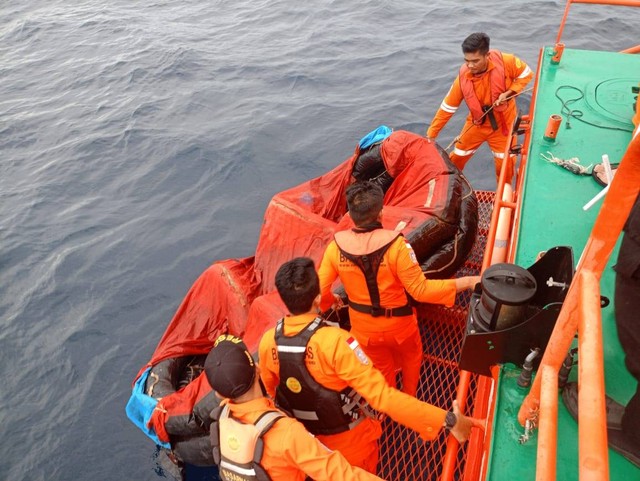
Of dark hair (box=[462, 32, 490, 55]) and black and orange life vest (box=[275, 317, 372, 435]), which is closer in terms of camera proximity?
black and orange life vest (box=[275, 317, 372, 435])

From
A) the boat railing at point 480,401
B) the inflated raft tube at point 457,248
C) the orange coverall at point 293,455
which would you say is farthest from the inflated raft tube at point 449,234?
the orange coverall at point 293,455

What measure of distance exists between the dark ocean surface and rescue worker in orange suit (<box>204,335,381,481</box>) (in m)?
2.63

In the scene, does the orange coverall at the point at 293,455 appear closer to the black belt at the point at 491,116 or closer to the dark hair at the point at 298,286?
the dark hair at the point at 298,286

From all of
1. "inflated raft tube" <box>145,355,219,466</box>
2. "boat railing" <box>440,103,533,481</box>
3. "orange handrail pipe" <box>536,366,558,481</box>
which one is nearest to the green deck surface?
"boat railing" <box>440,103,533,481</box>

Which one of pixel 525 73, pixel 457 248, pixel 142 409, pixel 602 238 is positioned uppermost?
pixel 602 238

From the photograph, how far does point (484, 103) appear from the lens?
5352mm

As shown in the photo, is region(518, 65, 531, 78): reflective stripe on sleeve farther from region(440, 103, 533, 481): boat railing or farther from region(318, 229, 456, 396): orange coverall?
region(318, 229, 456, 396): orange coverall

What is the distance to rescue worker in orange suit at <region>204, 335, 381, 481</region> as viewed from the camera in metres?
2.04

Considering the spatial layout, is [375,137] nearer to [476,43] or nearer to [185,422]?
[476,43]

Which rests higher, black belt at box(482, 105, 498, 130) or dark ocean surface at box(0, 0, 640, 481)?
black belt at box(482, 105, 498, 130)

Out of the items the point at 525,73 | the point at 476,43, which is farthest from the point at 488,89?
the point at 476,43

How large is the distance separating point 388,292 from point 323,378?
840 millimetres

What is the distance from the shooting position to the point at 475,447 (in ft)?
8.23

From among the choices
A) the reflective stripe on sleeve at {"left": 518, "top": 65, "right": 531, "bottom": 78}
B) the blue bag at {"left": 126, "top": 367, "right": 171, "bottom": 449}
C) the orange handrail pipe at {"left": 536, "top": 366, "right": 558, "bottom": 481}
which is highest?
the orange handrail pipe at {"left": 536, "top": 366, "right": 558, "bottom": 481}
